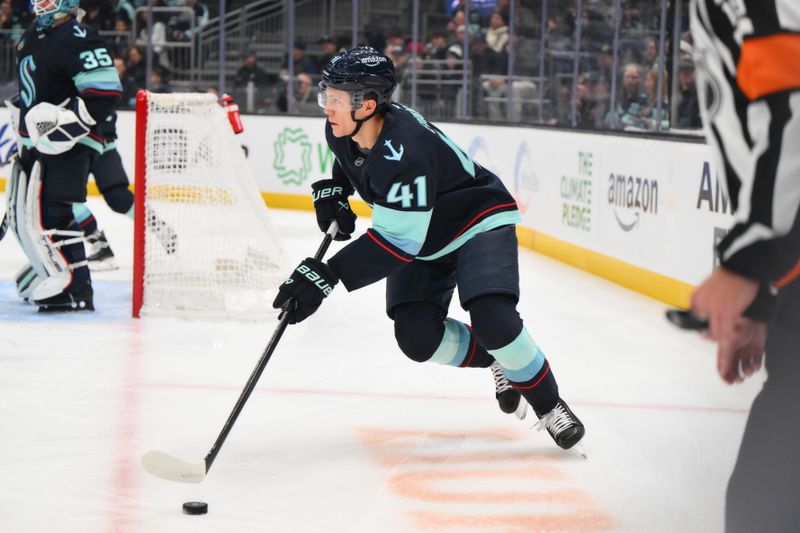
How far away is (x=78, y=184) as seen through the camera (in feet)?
15.4

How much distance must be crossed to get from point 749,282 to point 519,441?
2.00 meters

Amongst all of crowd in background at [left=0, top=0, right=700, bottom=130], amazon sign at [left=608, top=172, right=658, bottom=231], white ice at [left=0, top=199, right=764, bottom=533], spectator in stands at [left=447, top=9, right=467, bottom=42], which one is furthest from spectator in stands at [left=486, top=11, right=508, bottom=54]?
white ice at [left=0, top=199, right=764, bottom=533]

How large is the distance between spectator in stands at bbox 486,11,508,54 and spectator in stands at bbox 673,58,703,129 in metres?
2.87

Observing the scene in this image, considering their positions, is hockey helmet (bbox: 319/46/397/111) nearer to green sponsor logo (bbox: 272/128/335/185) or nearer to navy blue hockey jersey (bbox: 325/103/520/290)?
navy blue hockey jersey (bbox: 325/103/520/290)

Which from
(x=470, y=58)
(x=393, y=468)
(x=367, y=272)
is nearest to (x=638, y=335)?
(x=393, y=468)

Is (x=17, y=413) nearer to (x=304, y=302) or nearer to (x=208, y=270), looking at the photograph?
(x=304, y=302)

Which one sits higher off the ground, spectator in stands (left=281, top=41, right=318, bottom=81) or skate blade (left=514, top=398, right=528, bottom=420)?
spectator in stands (left=281, top=41, right=318, bottom=81)

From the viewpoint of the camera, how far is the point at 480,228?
8.95ft

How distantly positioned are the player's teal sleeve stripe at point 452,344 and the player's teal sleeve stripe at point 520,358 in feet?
0.58

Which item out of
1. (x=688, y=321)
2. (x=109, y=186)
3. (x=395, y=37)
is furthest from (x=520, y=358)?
(x=395, y=37)

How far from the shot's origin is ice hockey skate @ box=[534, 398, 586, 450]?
2.81m

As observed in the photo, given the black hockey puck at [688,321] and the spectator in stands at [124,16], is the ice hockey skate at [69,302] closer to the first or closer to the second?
the black hockey puck at [688,321]

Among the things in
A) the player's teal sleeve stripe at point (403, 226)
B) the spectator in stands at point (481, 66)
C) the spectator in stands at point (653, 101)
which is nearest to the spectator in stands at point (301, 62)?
the spectator in stands at point (481, 66)

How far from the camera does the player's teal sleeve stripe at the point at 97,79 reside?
14.9ft
